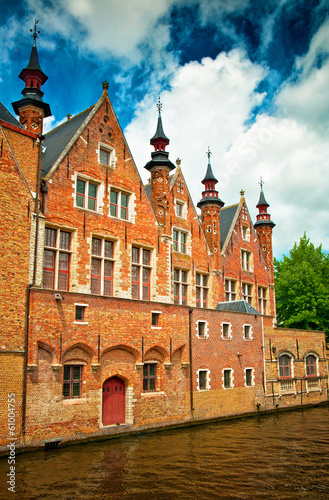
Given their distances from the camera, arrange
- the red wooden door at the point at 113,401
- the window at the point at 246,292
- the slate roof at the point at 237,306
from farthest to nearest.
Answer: the window at the point at 246,292
the slate roof at the point at 237,306
the red wooden door at the point at 113,401

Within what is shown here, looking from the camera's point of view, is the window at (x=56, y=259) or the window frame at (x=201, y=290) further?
the window frame at (x=201, y=290)

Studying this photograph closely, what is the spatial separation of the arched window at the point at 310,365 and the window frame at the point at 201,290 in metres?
9.68

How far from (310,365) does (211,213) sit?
44.1 ft

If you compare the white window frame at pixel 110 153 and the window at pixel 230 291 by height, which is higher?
the white window frame at pixel 110 153

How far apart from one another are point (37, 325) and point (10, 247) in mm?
3104

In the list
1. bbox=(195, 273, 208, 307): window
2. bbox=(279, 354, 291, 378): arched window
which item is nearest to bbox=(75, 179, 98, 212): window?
bbox=(195, 273, 208, 307): window

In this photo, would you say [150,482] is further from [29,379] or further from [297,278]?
[297,278]

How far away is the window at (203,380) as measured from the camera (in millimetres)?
22844

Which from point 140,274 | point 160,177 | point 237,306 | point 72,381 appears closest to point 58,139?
point 160,177

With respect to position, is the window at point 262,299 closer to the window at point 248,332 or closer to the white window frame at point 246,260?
the white window frame at point 246,260

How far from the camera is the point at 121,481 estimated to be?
482 inches

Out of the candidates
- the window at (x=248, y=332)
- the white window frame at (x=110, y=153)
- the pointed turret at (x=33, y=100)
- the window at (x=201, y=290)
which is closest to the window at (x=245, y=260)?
the window at (x=201, y=290)

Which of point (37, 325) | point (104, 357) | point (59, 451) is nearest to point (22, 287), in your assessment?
point (37, 325)

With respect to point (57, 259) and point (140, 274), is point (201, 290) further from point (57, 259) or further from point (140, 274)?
point (57, 259)
